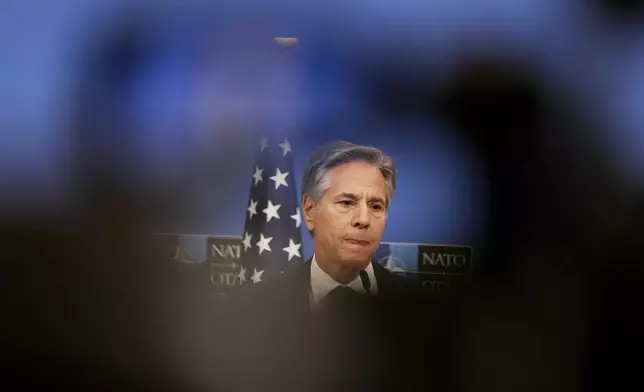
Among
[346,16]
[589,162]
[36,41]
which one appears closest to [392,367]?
[589,162]

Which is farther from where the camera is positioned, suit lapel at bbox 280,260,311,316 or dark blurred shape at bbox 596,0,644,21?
suit lapel at bbox 280,260,311,316

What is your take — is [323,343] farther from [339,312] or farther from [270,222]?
[270,222]

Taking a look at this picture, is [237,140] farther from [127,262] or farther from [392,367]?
[392,367]

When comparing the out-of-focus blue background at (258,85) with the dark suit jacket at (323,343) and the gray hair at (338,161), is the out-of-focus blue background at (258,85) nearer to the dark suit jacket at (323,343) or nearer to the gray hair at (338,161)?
the gray hair at (338,161)

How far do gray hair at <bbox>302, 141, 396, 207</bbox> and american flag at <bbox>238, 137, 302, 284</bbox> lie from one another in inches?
2.0

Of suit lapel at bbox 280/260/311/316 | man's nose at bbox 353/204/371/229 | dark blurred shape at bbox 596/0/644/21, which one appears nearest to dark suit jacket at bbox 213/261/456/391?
suit lapel at bbox 280/260/311/316

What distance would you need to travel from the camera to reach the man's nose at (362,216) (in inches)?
47.8

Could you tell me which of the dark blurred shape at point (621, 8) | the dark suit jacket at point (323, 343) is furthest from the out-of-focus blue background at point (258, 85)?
the dark suit jacket at point (323, 343)

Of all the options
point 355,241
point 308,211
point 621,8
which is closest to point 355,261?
point 355,241

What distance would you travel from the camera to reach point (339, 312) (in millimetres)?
1259

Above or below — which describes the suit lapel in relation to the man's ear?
below

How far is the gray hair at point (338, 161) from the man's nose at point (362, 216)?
49 mm

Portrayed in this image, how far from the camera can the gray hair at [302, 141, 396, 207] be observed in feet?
4.01

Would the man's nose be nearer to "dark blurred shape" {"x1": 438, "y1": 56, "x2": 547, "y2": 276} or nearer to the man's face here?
the man's face
